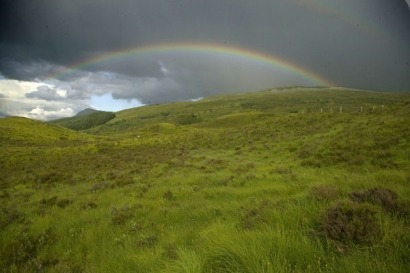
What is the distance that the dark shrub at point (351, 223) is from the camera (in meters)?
4.37

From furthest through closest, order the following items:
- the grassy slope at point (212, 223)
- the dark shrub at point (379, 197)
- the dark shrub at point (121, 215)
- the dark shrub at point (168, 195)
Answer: the dark shrub at point (168, 195), the dark shrub at point (121, 215), the dark shrub at point (379, 197), the grassy slope at point (212, 223)

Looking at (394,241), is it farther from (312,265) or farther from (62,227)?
(62,227)

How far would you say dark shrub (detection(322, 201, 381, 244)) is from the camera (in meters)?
4.37

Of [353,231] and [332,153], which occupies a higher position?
[353,231]

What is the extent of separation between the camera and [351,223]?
15.3 ft

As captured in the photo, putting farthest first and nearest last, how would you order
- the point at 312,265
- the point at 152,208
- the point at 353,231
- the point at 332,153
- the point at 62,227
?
the point at 332,153 → the point at 152,208 → the point at 62,227 → the point at 353,231 → the point at 312,265

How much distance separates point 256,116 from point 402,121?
62.5 m

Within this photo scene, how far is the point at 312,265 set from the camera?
393cm

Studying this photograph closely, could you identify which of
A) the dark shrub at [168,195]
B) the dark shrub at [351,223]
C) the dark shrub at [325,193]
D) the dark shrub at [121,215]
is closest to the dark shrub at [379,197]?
the dark shrub at [325,193]

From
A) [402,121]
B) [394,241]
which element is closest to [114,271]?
[394,241]

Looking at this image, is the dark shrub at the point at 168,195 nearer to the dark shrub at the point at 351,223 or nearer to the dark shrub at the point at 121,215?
the dark shrub at the point at 121,215

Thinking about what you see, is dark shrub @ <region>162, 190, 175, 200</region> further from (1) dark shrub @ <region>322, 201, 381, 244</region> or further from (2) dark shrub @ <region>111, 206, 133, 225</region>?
(1) dark shrub @ <region>322, 201, 381, 244</region>

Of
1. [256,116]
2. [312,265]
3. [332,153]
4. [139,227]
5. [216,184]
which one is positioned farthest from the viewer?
[256,116]

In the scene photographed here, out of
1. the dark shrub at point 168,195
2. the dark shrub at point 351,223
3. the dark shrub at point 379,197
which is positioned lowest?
the dark shrub at point 168,195
